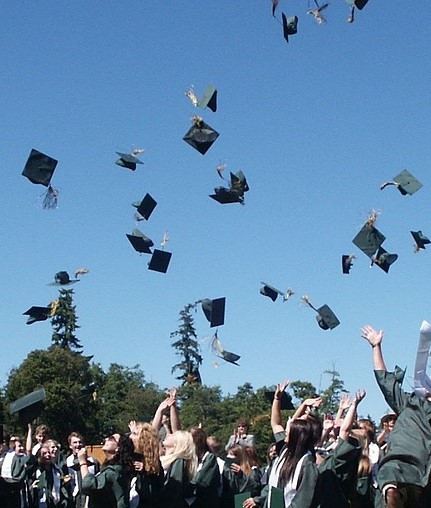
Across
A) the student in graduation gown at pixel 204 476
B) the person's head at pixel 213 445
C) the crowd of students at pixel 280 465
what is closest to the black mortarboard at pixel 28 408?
the crowd of students at pixel 280 465

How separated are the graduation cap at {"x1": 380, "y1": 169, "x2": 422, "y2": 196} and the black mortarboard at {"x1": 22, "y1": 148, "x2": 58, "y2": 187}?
4.26m

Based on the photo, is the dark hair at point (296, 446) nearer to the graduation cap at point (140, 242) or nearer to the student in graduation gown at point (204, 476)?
the student in graduation gown at point (204, 476)

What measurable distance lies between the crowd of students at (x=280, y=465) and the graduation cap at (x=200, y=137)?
12.2 feet

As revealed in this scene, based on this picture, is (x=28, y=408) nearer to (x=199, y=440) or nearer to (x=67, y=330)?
(x=199, y=440)

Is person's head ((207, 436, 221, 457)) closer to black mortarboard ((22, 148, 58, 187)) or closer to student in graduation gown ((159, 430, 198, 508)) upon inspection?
student in graduation gown ((159, 430, 198, 508))

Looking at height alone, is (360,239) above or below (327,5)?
below

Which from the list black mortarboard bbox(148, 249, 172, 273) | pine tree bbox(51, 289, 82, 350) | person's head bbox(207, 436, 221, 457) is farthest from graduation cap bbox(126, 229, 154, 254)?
pine tree bbox(51, 289, 82, 350)

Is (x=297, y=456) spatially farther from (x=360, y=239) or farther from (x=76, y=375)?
(x=76, y=375)

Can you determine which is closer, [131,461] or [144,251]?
[131,461]

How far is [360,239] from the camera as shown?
11.6 meters

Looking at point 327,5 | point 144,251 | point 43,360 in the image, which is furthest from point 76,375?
point 327,5

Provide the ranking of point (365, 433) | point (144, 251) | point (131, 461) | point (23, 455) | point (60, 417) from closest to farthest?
point (131, 461) → point (365, 433) → point (23, 455) → point (144, 251) → point (60, 417)

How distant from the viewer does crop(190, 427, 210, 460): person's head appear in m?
7.32

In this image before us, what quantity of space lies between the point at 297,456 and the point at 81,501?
504 centimetres
